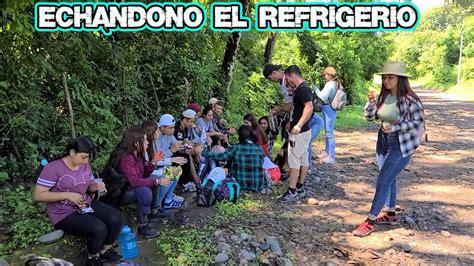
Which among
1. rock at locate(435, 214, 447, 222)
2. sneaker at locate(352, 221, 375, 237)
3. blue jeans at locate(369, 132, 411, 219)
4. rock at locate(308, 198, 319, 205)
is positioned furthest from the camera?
rock at locate(308, 198, 319, 205)

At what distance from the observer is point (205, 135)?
6801 millimetres

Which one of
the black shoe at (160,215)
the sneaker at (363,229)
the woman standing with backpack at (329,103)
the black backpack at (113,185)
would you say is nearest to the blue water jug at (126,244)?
the black backpack at (113,185)

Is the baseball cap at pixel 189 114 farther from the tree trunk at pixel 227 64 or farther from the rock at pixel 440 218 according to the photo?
the tree trunk at pixel 227 64

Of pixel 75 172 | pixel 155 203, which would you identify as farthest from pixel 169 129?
pixel 75 172

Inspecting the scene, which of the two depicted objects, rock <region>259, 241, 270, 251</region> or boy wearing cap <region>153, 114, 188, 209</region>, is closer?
rock <region>259, 241, 270, 251</region>

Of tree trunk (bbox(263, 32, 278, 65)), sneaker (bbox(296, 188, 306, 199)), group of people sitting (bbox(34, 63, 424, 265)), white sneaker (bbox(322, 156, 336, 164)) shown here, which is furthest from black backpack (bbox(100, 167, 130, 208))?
tree trunk (bbox(263, 32, 278, 65))

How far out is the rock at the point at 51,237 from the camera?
154 inches

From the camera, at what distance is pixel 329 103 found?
7.60 metres

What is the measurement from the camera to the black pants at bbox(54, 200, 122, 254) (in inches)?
149

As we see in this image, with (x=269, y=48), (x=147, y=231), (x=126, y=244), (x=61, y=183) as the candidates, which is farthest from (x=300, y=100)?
(x=269, y=48)

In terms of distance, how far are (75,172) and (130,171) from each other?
2.27 feet

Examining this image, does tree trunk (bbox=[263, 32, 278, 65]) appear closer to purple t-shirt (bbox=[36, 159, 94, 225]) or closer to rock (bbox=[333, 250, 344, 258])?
rock (bbox=[333, 250, 344, 258])

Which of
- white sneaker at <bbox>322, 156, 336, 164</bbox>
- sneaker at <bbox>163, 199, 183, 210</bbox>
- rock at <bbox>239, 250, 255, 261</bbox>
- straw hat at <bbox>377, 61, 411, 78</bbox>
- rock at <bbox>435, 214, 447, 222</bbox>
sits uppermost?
straw hat at <bbox>377, 61, 411, 78</bbox>

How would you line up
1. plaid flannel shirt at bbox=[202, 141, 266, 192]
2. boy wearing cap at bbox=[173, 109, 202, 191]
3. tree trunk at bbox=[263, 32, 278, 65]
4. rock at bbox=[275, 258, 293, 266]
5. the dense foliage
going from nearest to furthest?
rock at bbox=[275, 258, 293, 266], the dense foliage, plaid flannel shirt at bbox=[202, 141, 266, 192], boy wearing cap at bbox=[173, 109, 202, 191], tree trunk at bbox=[263, 32, 278, 65]
